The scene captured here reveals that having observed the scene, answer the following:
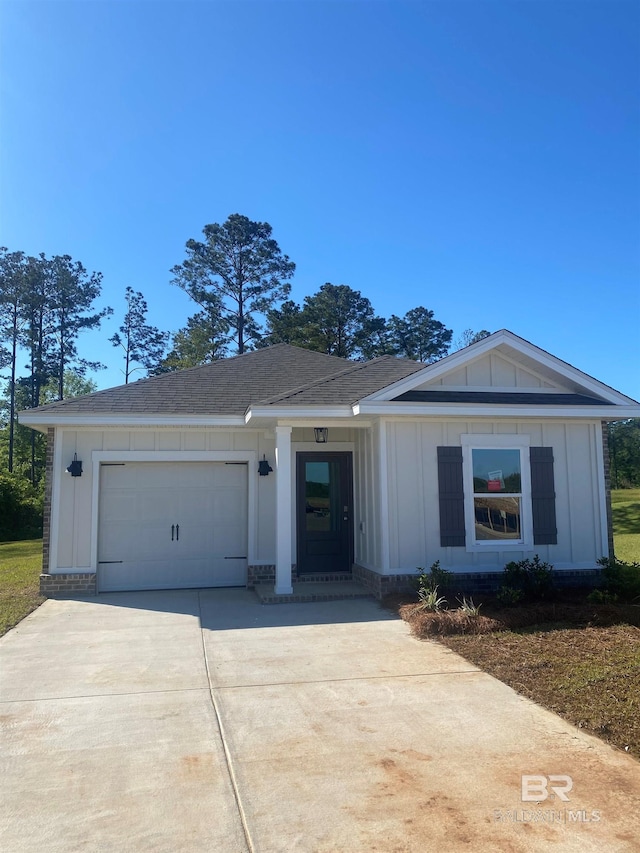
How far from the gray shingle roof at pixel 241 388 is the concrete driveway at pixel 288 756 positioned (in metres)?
3.91

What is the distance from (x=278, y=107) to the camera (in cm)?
959

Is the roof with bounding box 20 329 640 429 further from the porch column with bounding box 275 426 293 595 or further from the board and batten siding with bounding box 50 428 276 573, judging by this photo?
the porch column with bounding box 275 426 293 595

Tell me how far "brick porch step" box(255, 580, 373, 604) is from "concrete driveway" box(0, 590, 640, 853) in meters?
2.01

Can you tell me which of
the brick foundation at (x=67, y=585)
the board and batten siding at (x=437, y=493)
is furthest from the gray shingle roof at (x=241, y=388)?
the brick foundation at (x=67, y=585)

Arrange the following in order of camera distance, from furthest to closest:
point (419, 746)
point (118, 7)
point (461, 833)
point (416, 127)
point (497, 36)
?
point (416, 127) → point (497, 36) → point (118, 7) → point (419, 746) → point (461, 833)

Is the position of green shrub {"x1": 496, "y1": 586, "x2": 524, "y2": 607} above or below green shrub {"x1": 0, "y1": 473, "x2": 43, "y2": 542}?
below

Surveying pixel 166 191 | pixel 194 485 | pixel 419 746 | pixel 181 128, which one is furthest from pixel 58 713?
pixel 166 191

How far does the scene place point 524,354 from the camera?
8883 mm

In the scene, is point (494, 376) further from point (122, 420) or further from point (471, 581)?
point (122, 420)

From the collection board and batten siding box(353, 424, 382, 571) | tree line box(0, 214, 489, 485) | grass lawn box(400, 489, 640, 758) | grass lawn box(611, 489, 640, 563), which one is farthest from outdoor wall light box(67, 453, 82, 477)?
tree line box(0, 214, 489, 485)

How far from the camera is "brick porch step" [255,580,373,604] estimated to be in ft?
27.2

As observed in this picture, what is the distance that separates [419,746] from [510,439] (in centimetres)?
589

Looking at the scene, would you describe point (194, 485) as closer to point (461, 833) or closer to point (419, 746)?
point (419, 746)

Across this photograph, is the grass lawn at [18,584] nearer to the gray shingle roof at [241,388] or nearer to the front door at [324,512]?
the gray shingle roof at [241,388]
